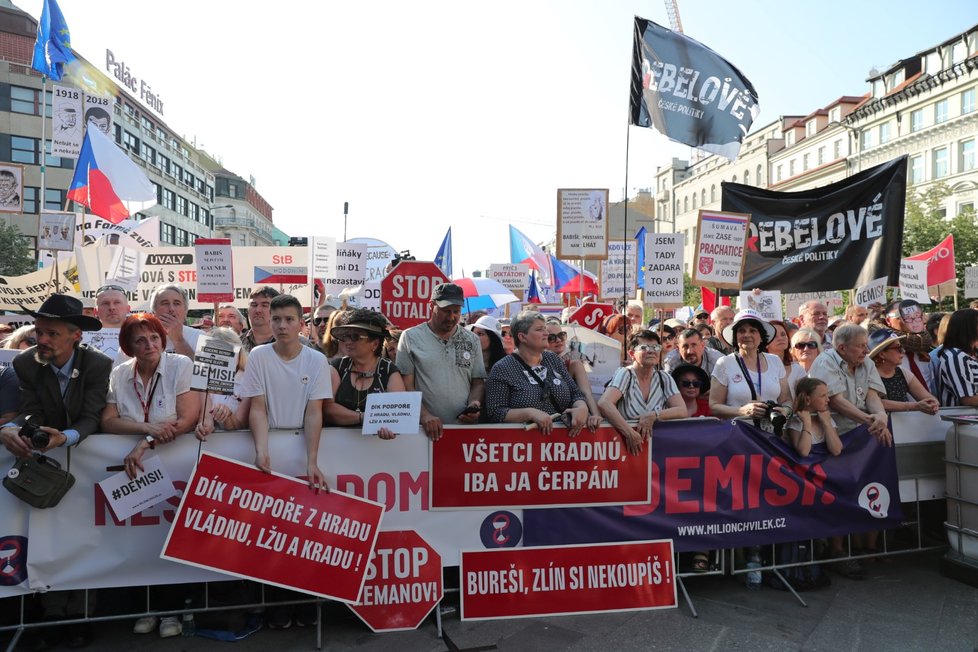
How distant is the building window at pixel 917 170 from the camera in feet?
162

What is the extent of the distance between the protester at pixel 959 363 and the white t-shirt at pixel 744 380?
1797mm

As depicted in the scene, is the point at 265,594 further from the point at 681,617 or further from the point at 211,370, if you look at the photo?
the point at 681,617

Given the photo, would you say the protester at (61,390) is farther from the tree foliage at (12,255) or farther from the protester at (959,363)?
the tree foliage at (12,255)

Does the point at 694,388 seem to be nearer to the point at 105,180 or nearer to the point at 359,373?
the point at 359,373

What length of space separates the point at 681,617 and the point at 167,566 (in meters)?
3.20

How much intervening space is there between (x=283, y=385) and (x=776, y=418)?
342cm

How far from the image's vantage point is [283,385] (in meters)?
4.31

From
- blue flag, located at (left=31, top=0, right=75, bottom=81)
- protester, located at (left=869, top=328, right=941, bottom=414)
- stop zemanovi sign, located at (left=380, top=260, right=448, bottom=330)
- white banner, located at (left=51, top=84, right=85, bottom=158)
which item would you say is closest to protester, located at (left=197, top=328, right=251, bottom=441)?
stop zemanovi sign, located at (left=380, top=260, right=448, bottom=330)

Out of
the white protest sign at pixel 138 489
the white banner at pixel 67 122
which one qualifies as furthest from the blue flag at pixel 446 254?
the white protest sign at pixel 138 489

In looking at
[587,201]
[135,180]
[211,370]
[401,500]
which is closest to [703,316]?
[587,201]

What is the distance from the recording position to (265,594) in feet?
14.4

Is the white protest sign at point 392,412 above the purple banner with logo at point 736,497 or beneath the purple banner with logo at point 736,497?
above

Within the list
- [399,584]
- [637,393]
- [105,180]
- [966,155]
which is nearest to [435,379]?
[399,584]

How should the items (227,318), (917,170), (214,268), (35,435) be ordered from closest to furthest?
(35,435)
(227,318)
(214,268)
(917,170)
